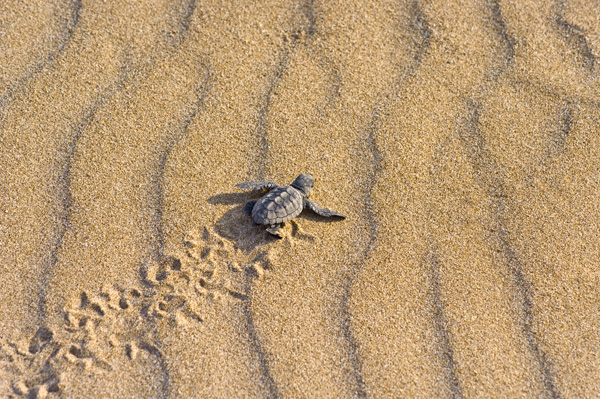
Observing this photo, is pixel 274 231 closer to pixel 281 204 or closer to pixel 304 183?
pixel 281 204

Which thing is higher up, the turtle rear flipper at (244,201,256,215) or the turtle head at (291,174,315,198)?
the turtle head at (291,174,315,198)

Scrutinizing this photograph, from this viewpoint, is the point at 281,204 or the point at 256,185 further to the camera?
the point at 256,185

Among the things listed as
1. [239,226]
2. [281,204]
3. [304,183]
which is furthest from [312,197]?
[239,226]

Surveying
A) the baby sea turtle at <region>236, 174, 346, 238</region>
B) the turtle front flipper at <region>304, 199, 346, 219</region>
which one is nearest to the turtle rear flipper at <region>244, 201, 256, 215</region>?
the baby sea turtle at <region>236, 174, 346, 238</region>

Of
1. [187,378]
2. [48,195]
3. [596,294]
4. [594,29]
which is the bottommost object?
[187,378]

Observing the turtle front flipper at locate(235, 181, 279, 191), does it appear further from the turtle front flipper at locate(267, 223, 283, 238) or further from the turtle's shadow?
the turtle front flipper at locate(267, 223, 283, 238)

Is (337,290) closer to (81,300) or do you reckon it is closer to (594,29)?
(81,300)

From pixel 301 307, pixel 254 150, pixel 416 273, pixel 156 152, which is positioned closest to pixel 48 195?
pixel 156 152
